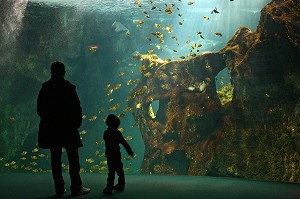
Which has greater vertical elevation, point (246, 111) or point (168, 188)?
point (246, 111)

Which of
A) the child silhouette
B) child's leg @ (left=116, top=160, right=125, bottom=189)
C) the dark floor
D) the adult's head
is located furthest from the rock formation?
the adult's head

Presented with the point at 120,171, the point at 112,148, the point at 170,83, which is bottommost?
the point at 120,171

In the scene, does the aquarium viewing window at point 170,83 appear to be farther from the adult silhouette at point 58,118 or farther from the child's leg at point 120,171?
the adult silhouette at point 58,118

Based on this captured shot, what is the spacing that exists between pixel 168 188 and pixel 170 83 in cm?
880

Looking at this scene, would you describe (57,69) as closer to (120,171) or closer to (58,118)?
(58,118)

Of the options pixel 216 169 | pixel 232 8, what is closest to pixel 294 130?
pixel 216 169

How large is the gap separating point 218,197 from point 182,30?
3916 cm

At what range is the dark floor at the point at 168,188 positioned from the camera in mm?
4875

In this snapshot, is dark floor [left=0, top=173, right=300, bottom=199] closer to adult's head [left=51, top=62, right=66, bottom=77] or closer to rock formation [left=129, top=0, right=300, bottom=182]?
adult's head [left=51, top=62, right=66, bottom=77]

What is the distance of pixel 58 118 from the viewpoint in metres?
4.67

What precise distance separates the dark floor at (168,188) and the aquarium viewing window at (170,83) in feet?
8.10

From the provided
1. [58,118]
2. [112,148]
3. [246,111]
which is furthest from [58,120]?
[246,111]

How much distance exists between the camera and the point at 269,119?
29.0 ft

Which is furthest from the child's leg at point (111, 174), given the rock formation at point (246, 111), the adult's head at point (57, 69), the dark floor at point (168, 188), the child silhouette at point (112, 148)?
the rock formation at point (246, 111)
